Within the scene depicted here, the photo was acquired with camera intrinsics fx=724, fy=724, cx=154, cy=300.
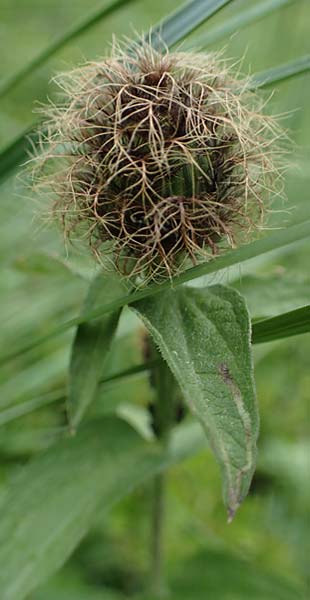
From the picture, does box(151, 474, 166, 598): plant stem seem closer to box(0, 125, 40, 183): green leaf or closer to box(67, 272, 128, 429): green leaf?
box(67, 272, 128, 429): green leaf

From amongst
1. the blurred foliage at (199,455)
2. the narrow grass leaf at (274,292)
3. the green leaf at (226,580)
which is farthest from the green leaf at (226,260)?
the green leaf at (226,580)

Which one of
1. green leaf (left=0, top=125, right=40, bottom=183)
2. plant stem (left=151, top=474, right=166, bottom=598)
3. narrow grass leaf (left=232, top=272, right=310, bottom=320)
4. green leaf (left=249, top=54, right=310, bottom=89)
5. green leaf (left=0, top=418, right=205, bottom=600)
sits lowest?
plant stem (left=151, top=474, right=166, bottom=598)

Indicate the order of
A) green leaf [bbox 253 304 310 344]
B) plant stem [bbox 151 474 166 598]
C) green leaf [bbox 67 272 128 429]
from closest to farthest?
1. green leaf [bbox 253 304 310 344]
2. green leaf [bbox 67 272 128 429]
3. plant stem [bbox 151 474 166 598]

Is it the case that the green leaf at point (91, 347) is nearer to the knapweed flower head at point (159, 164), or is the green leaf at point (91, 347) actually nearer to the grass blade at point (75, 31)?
the knapweed flower head at point (159, 164)

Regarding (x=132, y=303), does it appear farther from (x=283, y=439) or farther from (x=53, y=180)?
(x=283, y=439)

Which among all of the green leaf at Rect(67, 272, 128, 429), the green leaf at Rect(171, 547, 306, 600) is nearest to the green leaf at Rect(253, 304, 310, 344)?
the green leaf at Rect(67, 272, 128, 429)

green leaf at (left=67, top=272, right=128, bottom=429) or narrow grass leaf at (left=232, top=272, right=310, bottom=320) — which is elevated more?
green leaf at (left=67, top=272, right=128, bottom=429)

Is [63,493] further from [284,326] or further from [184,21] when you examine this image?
[184,21]
